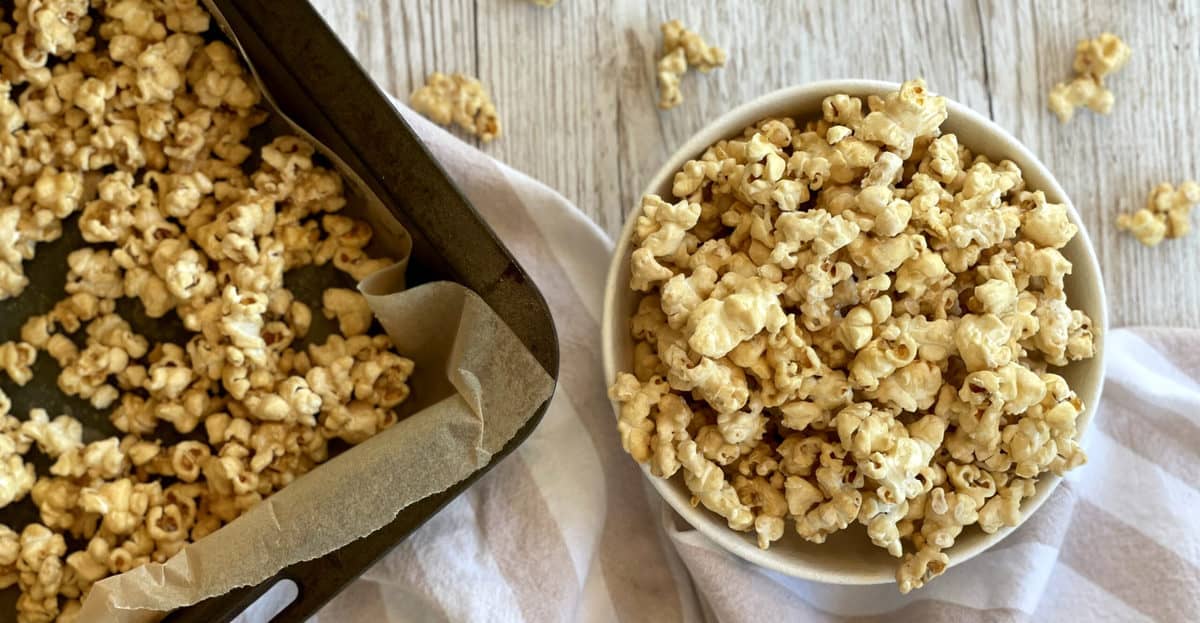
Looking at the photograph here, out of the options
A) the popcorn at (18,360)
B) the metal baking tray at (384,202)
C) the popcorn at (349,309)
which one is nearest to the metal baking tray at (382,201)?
the metal baking tray at (384,202)

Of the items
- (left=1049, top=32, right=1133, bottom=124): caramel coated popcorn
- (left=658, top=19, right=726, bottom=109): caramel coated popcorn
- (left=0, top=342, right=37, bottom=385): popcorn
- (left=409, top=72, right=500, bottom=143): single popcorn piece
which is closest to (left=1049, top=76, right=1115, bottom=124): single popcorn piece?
(left=1049, top=32, right=1133, bottom=124): caramel coated popcorn

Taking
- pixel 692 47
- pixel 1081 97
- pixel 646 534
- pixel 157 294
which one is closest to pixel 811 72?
pixel 692 47

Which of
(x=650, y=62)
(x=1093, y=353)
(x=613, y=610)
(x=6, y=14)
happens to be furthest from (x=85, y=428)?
(x=1093, y=353)

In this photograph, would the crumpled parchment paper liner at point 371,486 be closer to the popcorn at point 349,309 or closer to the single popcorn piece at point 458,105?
the popcorn at point 349,309

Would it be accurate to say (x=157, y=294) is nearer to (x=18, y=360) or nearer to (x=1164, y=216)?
(x=18, y=360)

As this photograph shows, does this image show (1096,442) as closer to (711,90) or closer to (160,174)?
(711,90)

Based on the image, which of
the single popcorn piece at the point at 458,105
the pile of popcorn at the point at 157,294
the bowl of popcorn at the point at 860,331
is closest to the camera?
the bowl of popcorn at the point at 860,331
